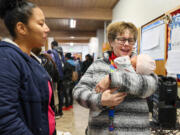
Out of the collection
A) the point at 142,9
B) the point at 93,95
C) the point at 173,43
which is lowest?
the point at 93,95

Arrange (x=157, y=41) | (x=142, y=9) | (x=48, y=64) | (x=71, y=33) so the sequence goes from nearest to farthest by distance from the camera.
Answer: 1. (x=157, y=41)
2. (x=48, y=64)
3. (x=142, y=9)
4. (x=71, y=33)

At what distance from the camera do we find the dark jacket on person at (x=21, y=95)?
639mm

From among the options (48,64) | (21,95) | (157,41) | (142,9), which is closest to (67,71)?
(48,64)

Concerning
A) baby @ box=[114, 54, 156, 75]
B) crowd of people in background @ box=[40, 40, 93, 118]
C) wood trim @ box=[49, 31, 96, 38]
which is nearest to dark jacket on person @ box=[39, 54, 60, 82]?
crowd of people in background @ box=[40, 40, 93, 118]

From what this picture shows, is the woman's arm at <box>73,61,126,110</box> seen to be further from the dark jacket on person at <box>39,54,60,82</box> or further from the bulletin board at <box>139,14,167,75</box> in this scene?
the dark jacket on person at <box>39,54,60,82</box>

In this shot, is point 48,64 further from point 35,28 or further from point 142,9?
point 142,9

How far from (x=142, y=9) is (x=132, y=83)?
2610 mm

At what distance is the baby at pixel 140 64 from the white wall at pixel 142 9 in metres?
1.45

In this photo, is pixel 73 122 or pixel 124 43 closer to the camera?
pixel 124 43

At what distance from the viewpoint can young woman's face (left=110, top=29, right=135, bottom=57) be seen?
1067 millimetres

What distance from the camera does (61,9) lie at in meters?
5.07

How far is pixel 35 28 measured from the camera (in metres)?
0.87

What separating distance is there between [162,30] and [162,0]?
44cm

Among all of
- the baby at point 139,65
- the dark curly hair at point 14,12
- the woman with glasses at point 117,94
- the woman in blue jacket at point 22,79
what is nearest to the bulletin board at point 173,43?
the woman with glasses at point 117,94
